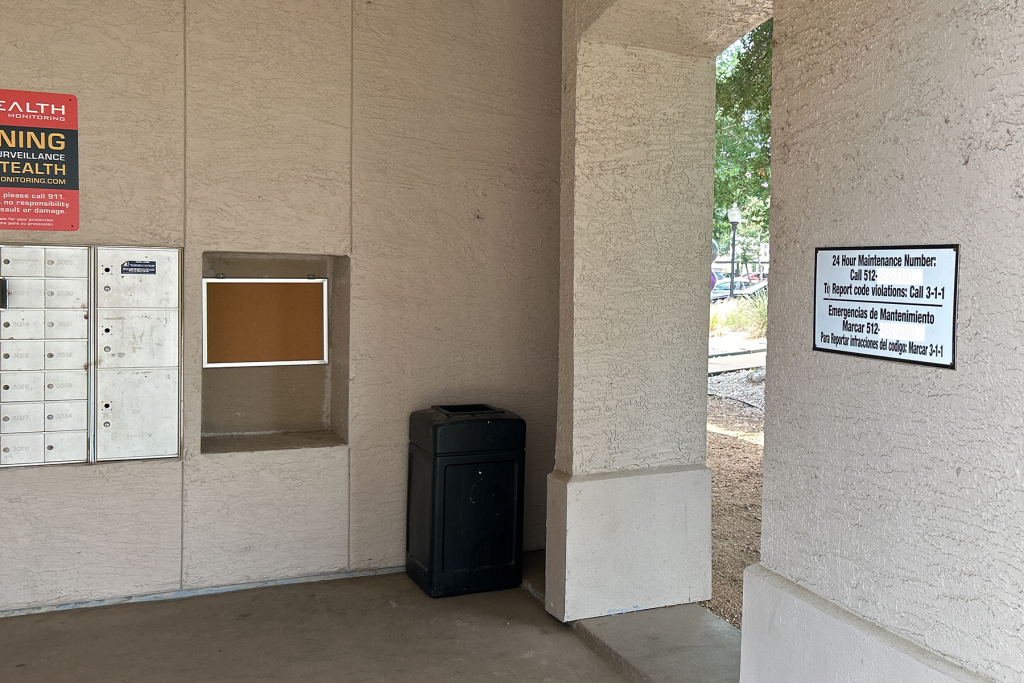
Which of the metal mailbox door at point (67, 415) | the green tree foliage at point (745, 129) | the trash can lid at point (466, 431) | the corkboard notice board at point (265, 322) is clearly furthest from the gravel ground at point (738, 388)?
the metal mailbox door at point (67, 415)

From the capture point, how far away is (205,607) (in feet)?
15.0

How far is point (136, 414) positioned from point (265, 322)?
0.95 metres

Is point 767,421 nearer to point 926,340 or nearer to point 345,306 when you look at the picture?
point 926,340

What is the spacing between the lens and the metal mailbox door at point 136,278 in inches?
178

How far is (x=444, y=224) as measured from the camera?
203 inches

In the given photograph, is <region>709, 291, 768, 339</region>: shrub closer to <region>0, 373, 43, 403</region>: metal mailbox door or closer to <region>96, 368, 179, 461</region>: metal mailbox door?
<region>96, 368, 179, 461</region>: metal mailbox door

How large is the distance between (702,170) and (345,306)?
2.20 metres

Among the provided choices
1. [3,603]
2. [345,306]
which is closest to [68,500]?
[3,603]

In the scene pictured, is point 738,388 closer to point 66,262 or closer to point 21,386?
point 66,262

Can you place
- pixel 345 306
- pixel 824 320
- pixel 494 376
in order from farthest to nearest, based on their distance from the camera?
pixel 494 376 < pixel 345 306 < pixel 824 320

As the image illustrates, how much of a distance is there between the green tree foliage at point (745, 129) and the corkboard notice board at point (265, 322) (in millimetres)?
3544

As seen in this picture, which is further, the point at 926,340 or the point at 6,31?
the point at 6,31

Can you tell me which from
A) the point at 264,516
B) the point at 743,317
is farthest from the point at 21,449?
the point at 743,317

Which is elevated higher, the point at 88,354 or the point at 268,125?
the point at 268,125
